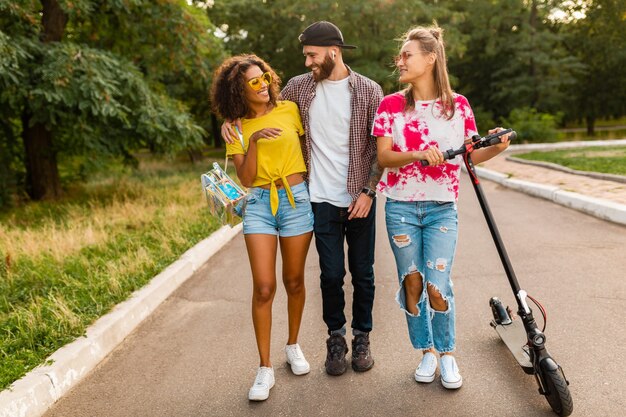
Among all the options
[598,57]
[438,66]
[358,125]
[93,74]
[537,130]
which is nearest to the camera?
[438,66]

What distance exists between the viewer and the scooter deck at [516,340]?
10.6ft

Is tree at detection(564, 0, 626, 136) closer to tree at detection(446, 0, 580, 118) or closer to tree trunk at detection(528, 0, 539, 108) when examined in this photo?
tree at detection(446, 0, 580, 118)

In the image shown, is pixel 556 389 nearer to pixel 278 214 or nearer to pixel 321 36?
pixel 278 214

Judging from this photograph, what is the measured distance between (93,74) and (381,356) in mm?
8212

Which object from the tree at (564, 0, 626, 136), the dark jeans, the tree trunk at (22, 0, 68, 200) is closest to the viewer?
the dark jeans

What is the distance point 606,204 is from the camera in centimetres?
799

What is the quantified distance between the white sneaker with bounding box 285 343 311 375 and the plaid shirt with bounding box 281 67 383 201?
1044 millimetres

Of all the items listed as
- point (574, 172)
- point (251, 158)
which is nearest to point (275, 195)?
point (251, 158)

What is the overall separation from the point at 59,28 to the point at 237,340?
33.2ft

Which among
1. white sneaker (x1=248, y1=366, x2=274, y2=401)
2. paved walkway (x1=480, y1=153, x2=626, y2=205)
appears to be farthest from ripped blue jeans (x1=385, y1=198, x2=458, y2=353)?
paved walkway (x1=480, y1=153, x2=626, y2=205)

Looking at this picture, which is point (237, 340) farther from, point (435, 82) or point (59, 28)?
point (59, 28)

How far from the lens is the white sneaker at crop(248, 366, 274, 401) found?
327cm

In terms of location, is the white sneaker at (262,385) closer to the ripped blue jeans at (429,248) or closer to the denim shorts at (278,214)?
the denim shorts at (278,214)

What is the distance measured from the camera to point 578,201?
8.80 meters
